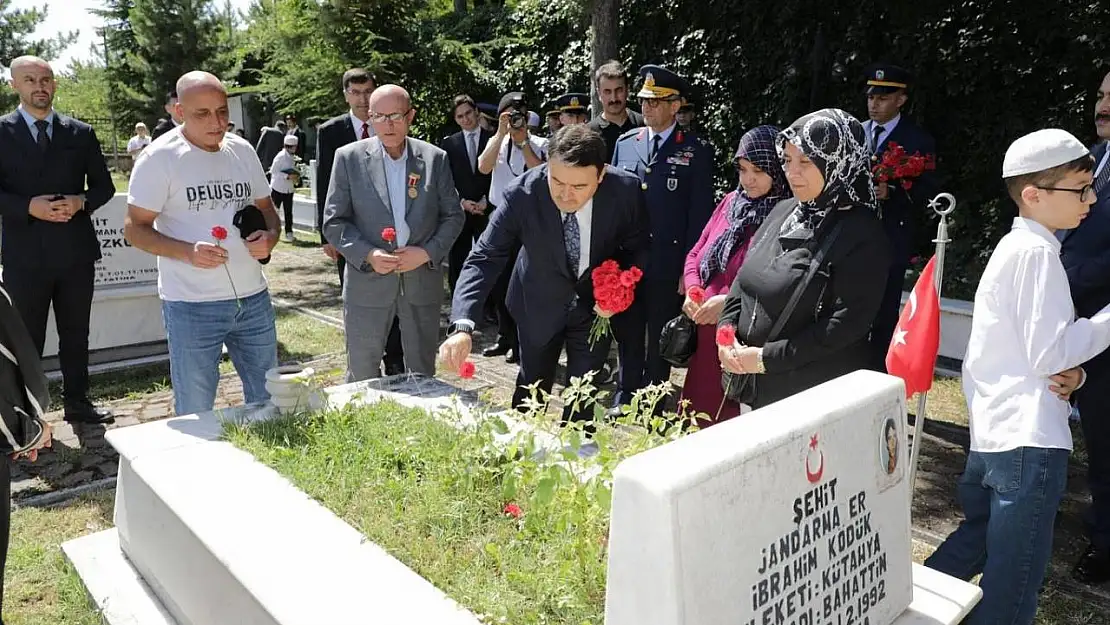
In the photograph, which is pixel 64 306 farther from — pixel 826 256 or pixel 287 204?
pixel 287 204

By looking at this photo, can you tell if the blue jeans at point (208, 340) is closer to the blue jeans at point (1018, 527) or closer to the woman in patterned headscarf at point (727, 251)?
the woman in patterned headscarf at point (727, 251)

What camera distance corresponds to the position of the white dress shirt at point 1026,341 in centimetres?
237

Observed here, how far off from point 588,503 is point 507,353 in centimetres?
467

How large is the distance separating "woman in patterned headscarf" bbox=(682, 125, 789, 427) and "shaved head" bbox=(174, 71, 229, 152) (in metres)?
2.26

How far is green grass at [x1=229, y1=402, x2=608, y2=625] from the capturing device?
79.1 inches

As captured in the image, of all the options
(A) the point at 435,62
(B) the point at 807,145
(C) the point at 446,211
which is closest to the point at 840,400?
(B) the point at 807,145

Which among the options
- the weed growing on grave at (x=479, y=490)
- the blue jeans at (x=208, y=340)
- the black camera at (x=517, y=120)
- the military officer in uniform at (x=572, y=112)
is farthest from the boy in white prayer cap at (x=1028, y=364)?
the military officer in uniform at (x=572, y=112)

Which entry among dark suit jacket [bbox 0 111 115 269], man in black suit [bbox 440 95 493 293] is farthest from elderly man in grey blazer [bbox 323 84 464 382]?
man in black suit [bbox 440 95 493 293]

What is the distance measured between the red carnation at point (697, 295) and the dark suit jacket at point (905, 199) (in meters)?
2.05

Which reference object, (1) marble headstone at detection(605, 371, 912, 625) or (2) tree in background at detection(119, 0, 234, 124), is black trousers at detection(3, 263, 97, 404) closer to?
(1) marble headstone at detection(605, 371, 912, 625)

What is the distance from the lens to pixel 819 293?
2.89 metres

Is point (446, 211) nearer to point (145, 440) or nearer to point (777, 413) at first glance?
point (145, 440)

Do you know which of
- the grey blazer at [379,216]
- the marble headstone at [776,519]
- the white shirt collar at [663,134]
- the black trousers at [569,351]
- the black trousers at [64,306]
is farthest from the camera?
the white shirt collar at [663,134]

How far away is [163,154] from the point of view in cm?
369
